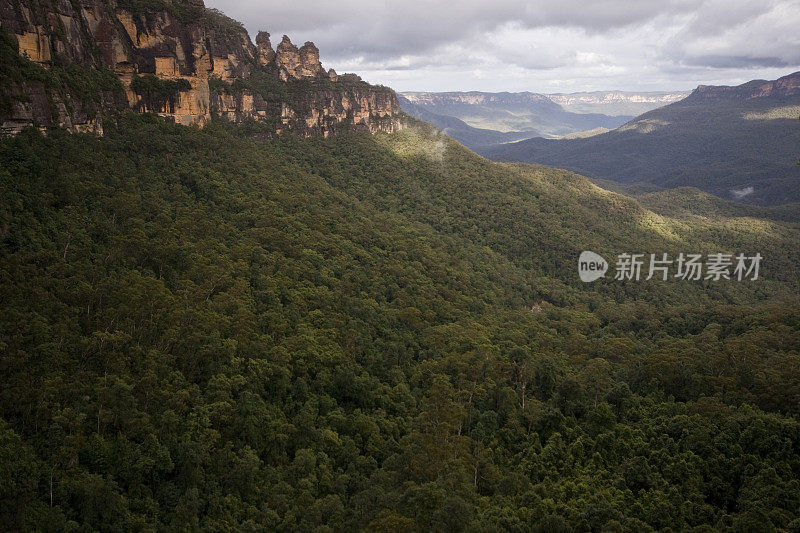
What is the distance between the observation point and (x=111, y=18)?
4344 cm

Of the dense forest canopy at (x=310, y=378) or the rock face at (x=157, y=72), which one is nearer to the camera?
the dense forest canopy at (x=310, y=378)

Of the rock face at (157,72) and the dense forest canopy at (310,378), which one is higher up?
A: the rock face at (157,72)

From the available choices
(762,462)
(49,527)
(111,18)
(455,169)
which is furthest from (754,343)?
(111,18)

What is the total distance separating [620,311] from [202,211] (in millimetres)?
38821

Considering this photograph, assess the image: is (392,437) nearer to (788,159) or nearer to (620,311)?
(620,311)
